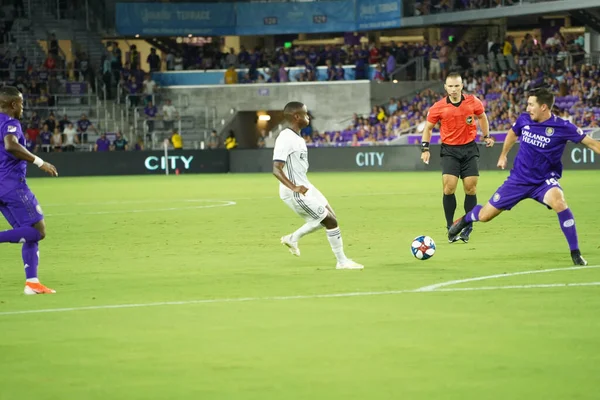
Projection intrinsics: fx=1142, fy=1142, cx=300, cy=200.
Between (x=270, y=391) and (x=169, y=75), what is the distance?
5154cm

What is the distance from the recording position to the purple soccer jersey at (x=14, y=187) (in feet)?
36.6

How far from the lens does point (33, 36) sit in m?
56.7

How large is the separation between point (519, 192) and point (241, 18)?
47.9m

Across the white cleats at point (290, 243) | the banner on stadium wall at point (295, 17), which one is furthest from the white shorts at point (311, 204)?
the banner on stadium wall at point (295, 17)

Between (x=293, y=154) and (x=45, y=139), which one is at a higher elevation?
(x=293, y=154)

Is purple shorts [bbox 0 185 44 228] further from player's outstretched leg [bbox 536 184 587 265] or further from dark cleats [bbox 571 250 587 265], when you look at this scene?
dark cleats [bbox 571 250 587 265]

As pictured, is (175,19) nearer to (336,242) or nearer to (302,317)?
(336,242)

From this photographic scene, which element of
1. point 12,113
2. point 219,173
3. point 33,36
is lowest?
point 219,173

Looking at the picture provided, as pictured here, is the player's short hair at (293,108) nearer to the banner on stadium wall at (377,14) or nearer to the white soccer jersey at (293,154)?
the white soccer jersey at (293,154)

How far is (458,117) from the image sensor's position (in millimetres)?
17094

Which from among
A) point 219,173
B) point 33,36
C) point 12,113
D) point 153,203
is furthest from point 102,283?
point 33,36

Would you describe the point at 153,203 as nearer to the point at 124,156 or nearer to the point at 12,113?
the point at 12,113

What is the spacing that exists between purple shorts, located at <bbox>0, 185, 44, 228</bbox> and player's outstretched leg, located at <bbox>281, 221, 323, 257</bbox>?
3.43 meters

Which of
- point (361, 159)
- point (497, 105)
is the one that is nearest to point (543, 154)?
point (361, 159)
